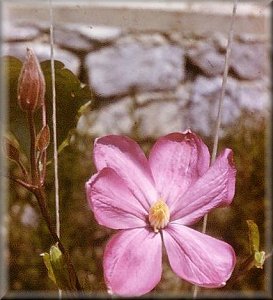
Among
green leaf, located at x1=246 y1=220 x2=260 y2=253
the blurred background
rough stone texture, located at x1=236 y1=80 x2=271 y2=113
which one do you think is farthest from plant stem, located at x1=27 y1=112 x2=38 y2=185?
rough stone texture, located at x1=236 y1=80 x2=271 y2=113

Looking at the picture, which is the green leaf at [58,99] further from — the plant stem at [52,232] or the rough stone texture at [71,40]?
the rough stone texture at [71,40]

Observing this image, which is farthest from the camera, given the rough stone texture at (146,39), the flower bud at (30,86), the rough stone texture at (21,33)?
the rough stone texture at (146,39)

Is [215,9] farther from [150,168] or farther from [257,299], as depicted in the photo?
[150,168]

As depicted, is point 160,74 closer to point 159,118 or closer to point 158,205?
point 159,118

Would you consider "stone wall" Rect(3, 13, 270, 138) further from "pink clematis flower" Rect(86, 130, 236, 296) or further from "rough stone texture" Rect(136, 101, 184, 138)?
"pink clematis flower" Rect(86, 130, 236, 296)

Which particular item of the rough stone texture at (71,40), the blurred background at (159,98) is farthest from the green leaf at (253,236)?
the rough stone texture at (71,40)

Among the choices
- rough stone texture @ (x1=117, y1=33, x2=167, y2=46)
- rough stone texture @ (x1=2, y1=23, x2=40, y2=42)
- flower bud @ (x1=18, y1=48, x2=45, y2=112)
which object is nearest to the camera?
flower bud @ (x1=18, y1=48, x2=45, y2=112)
